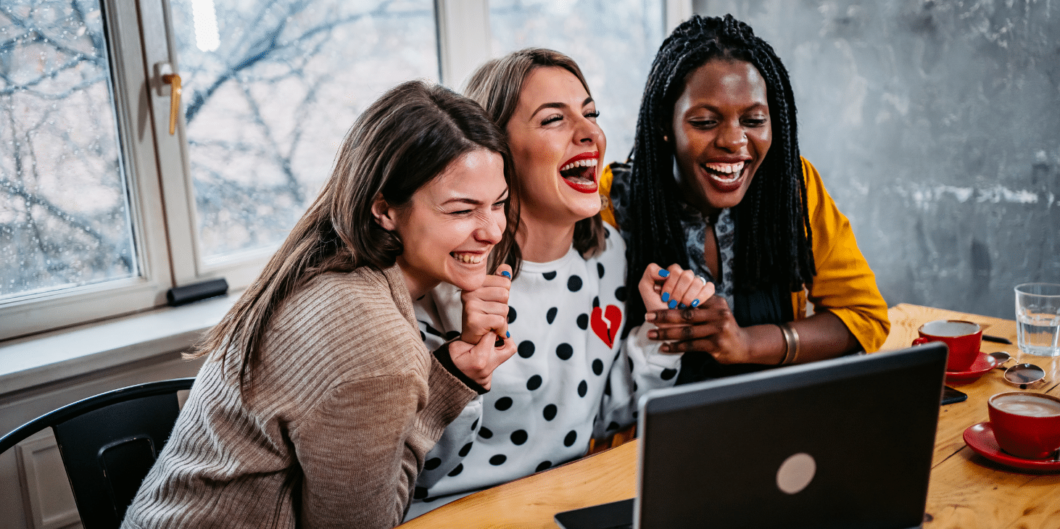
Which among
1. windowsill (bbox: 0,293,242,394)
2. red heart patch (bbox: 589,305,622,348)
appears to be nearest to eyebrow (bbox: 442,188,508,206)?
red heart patch (bbox: 589,305,622,348)

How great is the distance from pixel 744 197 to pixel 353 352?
1.01 m

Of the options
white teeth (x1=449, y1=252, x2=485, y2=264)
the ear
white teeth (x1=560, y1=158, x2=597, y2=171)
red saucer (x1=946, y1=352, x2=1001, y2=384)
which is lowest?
red saucer (x1=946, y1=352, x2=1001, y2=384)

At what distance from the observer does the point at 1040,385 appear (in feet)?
4.38

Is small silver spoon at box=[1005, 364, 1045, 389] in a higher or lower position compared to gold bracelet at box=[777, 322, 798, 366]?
lower

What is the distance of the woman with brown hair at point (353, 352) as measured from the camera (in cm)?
99

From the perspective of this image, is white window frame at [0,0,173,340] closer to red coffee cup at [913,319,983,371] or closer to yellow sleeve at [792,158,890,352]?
yellow sleeve at [792,158,890,352]

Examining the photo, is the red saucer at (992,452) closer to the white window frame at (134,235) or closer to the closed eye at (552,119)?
the closed eye at (552,119)

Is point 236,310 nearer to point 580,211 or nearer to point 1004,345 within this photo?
point 580,211

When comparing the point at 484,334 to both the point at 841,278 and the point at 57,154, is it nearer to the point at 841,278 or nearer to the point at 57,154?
the point at 841,278

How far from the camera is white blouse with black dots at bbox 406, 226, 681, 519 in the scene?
4.41 feet

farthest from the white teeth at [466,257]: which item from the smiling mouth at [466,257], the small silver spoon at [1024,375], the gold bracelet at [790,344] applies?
the small silver spoon at [1024,375]

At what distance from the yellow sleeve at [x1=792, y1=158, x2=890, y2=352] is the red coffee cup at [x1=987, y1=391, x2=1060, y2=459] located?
0.48 metres

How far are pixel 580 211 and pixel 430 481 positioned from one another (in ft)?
1.88

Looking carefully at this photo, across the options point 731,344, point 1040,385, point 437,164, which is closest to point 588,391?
point 731,344
